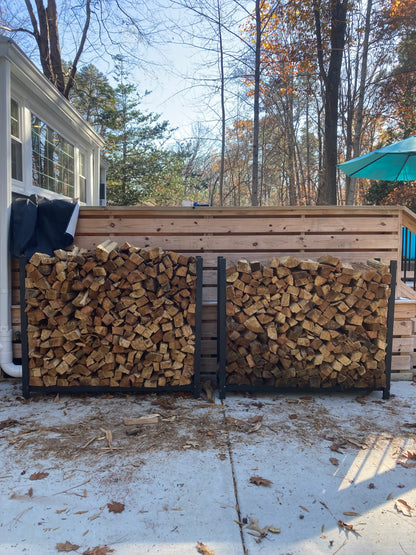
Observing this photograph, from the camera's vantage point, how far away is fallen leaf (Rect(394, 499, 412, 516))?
209 cm

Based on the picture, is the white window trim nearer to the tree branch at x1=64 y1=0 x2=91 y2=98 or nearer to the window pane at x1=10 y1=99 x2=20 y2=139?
the window pane at x1=10 y1=99 x2=20 y2=139

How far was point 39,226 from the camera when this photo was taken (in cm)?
390

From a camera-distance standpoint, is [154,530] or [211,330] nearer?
[154,530]

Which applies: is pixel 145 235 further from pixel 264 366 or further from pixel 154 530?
pixel 154 530

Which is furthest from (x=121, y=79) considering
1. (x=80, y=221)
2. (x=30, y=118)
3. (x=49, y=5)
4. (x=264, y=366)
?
(x=264, y=366)

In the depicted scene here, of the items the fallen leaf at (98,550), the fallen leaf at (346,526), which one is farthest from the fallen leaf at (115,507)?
the fallen leaf at (346,526)

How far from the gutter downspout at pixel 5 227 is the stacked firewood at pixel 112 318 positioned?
20.8 inches

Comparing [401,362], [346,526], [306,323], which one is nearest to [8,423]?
[346,526]

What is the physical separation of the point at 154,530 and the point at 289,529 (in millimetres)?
652

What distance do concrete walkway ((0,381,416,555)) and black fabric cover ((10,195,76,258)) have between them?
137 centimetres

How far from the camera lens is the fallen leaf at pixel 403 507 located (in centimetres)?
209

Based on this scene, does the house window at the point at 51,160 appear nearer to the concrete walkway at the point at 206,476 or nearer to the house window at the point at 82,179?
the house window at the point at 82,179

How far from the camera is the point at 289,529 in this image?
6.40ft

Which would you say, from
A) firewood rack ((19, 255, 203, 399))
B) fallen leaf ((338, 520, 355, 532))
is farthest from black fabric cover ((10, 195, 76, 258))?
fallen leaf ((338, 520, 355, 532))
